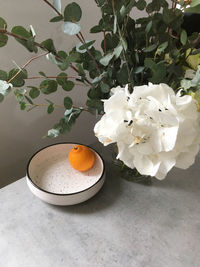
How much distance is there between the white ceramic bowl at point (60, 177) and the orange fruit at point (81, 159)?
0.03 metres

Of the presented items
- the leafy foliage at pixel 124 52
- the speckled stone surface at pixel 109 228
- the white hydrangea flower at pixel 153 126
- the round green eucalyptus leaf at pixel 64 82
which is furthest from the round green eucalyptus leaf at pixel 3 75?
the speckled stone surface at pixel 109 228

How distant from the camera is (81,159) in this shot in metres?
0.78

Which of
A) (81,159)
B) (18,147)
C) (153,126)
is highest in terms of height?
(153,126)

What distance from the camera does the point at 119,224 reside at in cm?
71

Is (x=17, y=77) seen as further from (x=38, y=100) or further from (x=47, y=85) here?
(x=38, y=100)

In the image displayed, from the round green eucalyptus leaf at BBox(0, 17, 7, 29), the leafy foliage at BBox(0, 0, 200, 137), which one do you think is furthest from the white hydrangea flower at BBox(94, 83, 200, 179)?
the round green eucalyptus leaf at BBox(0, 17, 7, 29)

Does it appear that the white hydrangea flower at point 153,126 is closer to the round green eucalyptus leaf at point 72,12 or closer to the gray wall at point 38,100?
the round green eucalyptus leaf at point 72,12

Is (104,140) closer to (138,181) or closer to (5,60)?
(138,181)

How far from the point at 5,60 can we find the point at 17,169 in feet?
1.42

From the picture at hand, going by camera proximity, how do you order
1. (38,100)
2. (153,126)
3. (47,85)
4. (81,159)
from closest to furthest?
(153,126) → (47,85) → (81,159) → (38,100)

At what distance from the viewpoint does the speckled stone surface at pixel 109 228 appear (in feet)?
2.07

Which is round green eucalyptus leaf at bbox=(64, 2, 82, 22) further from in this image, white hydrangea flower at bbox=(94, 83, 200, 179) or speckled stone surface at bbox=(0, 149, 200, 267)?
speckled stone surface at bbox=(0, 149, 200, 267)

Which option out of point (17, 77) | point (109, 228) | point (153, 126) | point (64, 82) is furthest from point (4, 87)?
point (109, 228)

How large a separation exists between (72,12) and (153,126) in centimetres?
26
